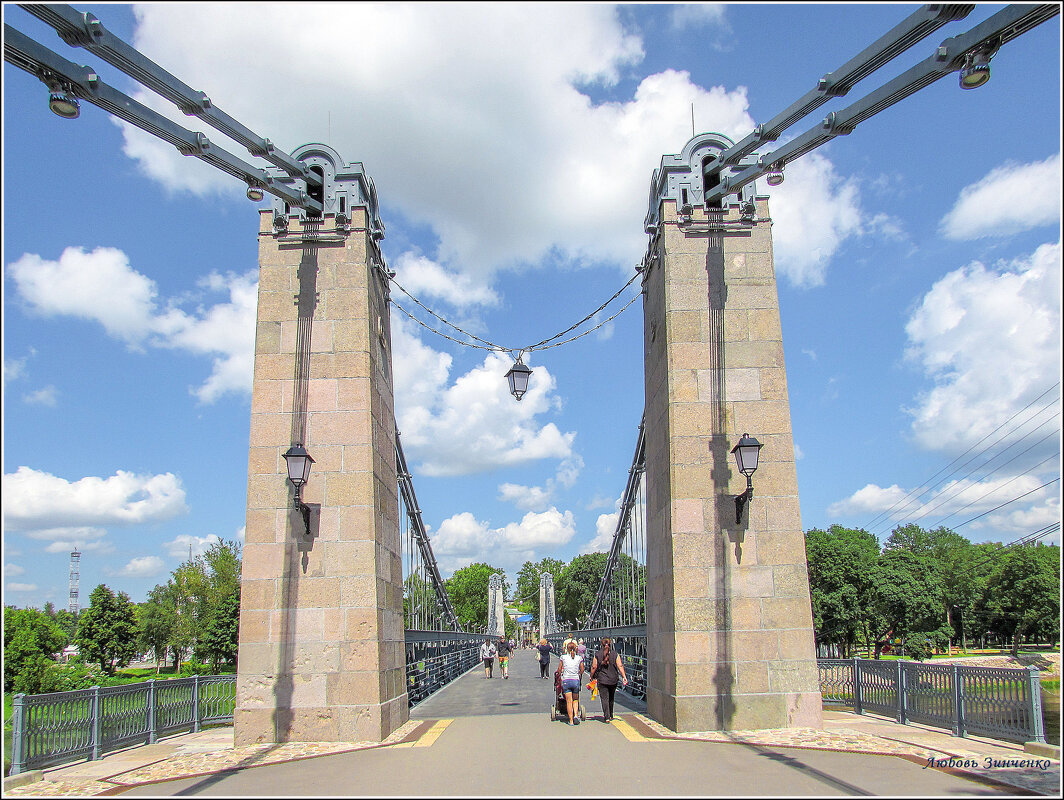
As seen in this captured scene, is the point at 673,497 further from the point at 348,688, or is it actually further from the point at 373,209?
the point at 373,209

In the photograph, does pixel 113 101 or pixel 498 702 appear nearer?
pixel 113 101

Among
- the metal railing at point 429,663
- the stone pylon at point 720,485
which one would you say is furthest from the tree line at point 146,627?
the stone pylon at point 720,485

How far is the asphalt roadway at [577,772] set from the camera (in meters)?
7.01

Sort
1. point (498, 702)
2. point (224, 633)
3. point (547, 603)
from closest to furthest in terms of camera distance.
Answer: point (498, 702) < point (224, 633) < point (547, 603)

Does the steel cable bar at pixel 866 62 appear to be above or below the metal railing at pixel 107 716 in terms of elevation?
above

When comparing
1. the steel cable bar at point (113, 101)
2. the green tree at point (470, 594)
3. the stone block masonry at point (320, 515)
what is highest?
the steel cable bar at point (113, 101)

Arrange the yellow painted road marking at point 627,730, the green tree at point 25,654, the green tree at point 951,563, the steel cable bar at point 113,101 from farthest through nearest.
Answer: the green tree at point 951,563 → the green tree at point 25,654 → the yellow painted road marking at point 627,730 → the steel cable bar at point 113,101

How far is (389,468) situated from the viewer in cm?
1302

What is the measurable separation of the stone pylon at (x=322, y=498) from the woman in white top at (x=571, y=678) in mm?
2652

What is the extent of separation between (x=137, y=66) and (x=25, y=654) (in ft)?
87.2

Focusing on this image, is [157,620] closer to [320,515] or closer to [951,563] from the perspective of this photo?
[320,515]

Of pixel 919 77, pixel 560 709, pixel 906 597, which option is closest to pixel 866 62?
pixel 919 77

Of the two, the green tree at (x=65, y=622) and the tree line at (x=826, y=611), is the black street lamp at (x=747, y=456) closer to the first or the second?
the tree line at (x=826, y=611)

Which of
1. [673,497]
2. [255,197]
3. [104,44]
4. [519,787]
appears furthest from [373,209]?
[519,787]
